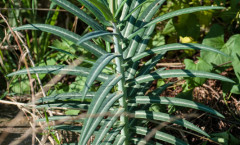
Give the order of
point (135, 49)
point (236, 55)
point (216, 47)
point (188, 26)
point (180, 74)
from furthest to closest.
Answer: point (188, 26) < point (216, 47) < point (236, 55) < point (135, 49) < point (180, 74)

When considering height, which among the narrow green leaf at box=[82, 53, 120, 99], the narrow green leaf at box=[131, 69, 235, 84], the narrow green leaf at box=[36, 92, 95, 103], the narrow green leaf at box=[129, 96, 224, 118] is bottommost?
the narrow green leaf at box=[129, 96, 224, 118]

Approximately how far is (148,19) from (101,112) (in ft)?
1.62

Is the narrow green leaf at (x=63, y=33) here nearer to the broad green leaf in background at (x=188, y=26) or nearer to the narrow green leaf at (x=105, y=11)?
the narrow green leaf at (x=105, y=11)

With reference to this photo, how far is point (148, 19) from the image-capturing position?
1263mm

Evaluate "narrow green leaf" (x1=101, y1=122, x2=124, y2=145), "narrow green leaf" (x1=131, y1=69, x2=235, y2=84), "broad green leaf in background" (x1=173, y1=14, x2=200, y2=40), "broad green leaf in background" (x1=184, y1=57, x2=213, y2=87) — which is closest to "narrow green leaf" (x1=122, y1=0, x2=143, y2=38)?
"narrow green leaf" (x1=131, y1=69, x2=235, y2=84)

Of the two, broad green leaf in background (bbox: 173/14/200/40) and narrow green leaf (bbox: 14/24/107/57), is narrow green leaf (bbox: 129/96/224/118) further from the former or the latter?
broad green leaf in background (bbox: 173/14/200/40)

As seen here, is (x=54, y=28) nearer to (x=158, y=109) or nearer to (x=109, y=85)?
(x=109, y=85)

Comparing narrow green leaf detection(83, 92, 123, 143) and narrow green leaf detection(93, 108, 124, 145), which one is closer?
narrow green leaf detection(83, 92, 123, 143)

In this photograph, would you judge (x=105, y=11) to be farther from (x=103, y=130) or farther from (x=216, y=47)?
(x=216, y=47)

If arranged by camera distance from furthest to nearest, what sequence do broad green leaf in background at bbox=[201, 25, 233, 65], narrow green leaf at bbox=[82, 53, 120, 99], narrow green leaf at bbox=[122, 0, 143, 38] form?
1. broad green leaf in background at bbox=[201, 25, 233, 65]
2. narrow green leaf at bbox=[122, 0, 143, 38]
3. narrow green leaf at bbox=[82, 53, 120, 99]

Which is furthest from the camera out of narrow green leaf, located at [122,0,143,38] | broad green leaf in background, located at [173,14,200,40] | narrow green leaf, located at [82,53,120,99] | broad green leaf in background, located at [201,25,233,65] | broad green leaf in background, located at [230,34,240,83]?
broad green leaf in background, located at [173,14,200,40]

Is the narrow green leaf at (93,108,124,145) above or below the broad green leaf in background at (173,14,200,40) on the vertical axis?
below

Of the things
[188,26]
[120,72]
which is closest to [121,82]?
[120,72]

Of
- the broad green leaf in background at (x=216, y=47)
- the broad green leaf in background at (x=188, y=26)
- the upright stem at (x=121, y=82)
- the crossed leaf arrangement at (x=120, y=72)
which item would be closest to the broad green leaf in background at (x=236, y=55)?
the broad green leaf in background at (x=216, y=47)
